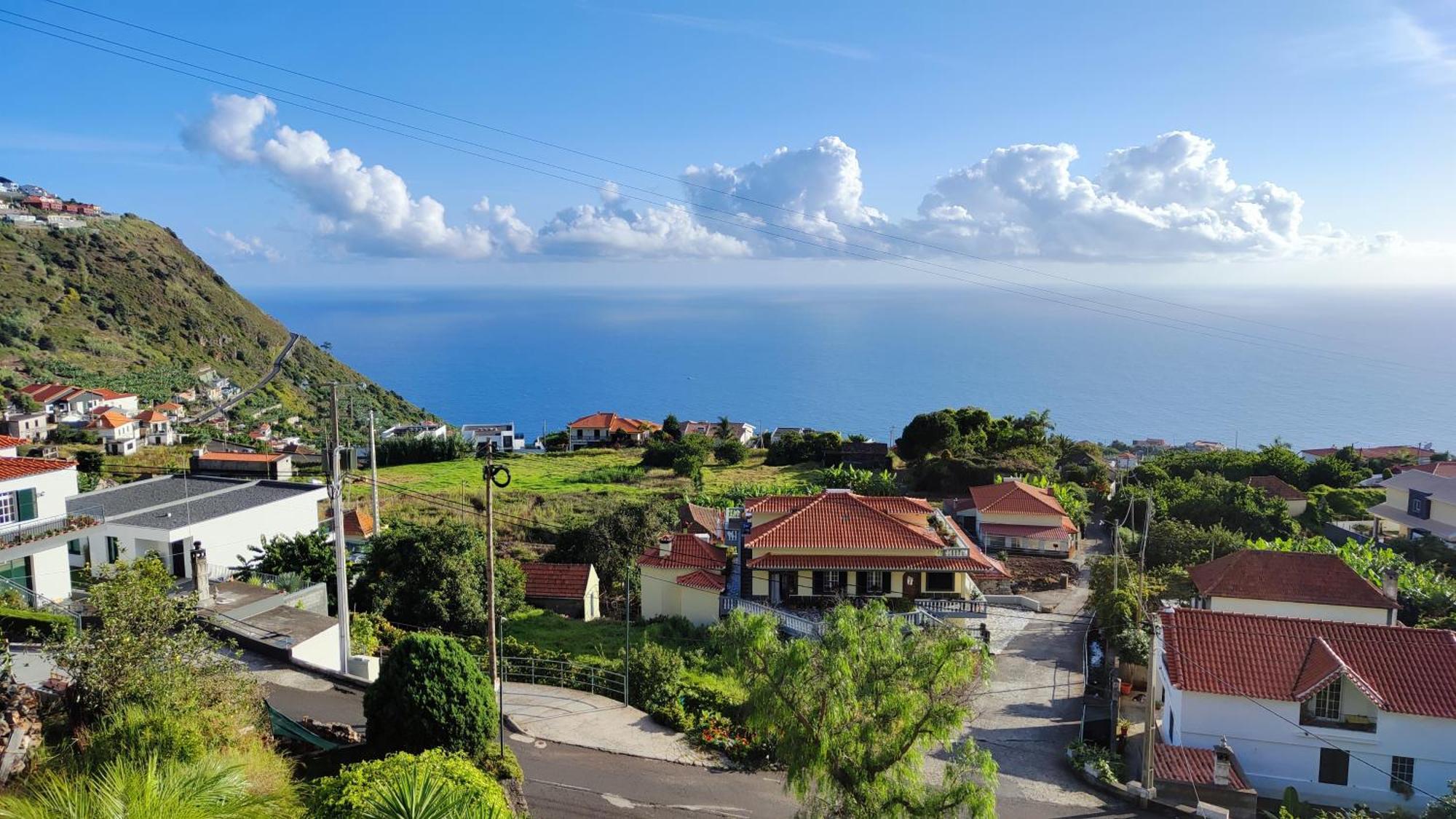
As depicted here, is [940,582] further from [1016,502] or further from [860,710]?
[860,710]

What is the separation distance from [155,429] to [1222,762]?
7481 cm

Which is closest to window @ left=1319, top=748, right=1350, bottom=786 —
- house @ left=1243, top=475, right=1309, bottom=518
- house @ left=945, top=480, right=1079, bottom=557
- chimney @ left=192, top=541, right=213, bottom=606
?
house @ left=945, top=480, right=1079, bottom=557

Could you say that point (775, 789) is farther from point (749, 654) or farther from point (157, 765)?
point (157, 765)

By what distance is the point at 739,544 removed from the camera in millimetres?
32594

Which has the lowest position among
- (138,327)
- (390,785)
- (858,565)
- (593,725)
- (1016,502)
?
(593,725)

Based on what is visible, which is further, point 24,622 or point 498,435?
point 498,435

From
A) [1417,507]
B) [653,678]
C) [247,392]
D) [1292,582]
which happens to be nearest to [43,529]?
[653,678]

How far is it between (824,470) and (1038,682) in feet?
107

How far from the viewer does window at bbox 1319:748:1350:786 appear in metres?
19.0

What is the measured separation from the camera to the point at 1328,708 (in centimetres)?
1930

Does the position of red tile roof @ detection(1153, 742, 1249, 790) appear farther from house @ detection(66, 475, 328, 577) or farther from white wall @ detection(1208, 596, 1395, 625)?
house @ detection(66, 475, 328, 577)

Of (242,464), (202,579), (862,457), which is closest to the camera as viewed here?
(202,579)

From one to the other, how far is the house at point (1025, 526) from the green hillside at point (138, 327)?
7098cm

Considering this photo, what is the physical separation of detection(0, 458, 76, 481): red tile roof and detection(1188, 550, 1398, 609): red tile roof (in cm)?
3158
